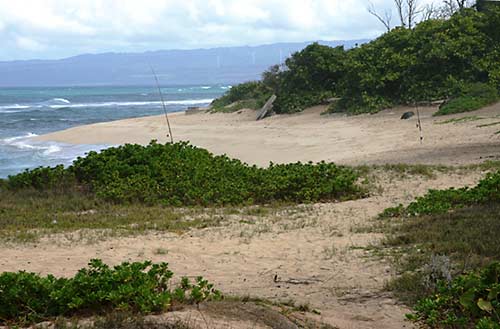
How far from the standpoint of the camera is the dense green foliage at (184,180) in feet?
39.2

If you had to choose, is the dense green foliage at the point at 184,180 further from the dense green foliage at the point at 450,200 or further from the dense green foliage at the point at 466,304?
the dense green foliage at the point at 466,304

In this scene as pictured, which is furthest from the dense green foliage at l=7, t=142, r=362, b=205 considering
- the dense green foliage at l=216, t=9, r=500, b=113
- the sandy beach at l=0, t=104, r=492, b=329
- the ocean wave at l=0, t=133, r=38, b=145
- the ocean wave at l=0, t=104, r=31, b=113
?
the ocean wave at l=0, t=104, r=31, b=113

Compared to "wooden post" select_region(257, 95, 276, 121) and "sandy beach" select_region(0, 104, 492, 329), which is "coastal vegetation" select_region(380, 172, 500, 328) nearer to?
"sandy beach" select_region(0, 104, 492, 329)

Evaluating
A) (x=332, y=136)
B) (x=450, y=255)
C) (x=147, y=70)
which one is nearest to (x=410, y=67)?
(x=332, y=136)

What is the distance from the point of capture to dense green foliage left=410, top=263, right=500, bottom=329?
462 centimetres

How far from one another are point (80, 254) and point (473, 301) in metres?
4.98

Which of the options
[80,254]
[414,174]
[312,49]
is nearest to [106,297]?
[80,254]

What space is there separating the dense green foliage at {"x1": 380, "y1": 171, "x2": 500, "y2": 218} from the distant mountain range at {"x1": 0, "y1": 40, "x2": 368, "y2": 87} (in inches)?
5132

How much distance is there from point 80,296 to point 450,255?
364cm

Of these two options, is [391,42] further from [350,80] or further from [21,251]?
[21,251]

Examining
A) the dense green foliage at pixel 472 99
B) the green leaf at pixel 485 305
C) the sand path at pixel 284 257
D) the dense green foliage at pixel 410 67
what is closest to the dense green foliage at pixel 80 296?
the sand path at pixel 284 257

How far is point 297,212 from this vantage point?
35.4ft

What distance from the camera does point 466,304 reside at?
Answer: 4.72 m

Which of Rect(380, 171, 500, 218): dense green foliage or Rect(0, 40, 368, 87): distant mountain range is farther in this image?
Rect(0, 40, 368, 87): distant mountain range
